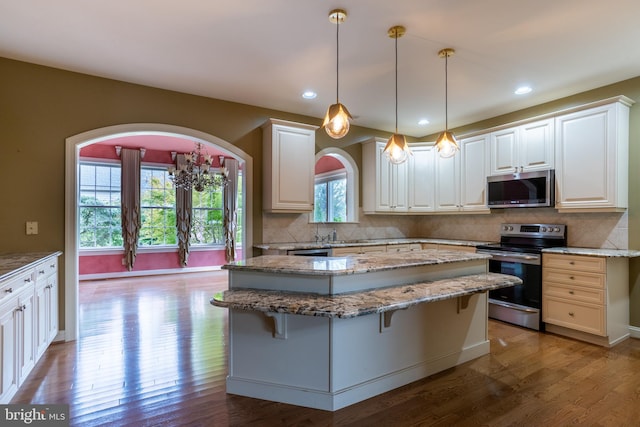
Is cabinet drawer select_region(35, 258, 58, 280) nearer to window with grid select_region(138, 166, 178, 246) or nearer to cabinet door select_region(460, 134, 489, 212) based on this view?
window with grid select_region(138, 166, 178, 246)

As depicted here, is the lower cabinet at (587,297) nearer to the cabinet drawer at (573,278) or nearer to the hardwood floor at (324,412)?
the cabinet drawer at (573,278)

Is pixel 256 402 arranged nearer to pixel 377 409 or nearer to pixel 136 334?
pixel 377 409

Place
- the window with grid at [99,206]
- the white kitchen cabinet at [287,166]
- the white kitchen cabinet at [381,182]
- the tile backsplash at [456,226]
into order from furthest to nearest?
the window with grid at [99,206] < the white kitchen cabinet at [381,182] < the white kitchen cabinet at [287,166] < the tile backsplash at [456,226]

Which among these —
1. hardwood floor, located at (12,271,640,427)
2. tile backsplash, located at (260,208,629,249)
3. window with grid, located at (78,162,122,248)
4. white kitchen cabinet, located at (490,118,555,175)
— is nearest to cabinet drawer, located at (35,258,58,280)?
hardwood floor, located at (12,271,640,427)

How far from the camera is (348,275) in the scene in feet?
7.56

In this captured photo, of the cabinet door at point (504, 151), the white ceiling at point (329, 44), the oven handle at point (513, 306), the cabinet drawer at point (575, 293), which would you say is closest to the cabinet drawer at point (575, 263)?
the cabinet drawer at point (575, 293)

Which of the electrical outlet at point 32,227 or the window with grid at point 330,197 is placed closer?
the electrical outlet at point 32,227

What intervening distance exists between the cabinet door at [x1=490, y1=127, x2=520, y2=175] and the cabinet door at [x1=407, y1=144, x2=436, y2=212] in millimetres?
1021

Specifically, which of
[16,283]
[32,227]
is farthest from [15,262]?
[32,227]

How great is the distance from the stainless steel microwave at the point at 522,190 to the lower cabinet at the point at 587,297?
0.73 m

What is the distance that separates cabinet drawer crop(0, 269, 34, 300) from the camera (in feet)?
6.75

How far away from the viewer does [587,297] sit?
11.2ft

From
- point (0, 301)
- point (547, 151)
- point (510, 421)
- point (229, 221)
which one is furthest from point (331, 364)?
point (229, 221)

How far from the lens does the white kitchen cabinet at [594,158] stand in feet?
11.4
